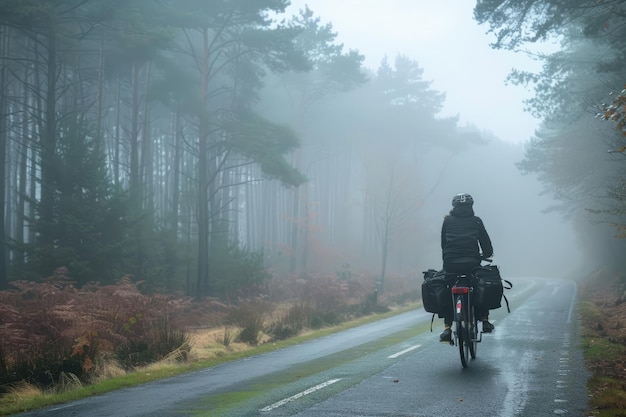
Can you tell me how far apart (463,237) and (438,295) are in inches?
40.4

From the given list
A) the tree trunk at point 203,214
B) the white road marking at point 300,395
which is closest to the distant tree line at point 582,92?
the white road marking at point 300,395

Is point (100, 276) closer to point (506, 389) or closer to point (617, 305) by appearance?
point (506, 389)

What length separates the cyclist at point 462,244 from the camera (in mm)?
9836

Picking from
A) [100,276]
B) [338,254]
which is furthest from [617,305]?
[338,254]

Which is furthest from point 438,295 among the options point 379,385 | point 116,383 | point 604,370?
point 116,383

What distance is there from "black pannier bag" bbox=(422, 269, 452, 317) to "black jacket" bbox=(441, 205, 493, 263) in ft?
1.25

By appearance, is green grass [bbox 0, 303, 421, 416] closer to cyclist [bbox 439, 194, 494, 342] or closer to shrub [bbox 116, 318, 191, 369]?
shrub [bbox 116, 318, 191, 369]

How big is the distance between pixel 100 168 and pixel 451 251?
45.0 feet

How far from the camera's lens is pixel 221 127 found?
25078 mm

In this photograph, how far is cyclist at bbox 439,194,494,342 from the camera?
9.84 meters

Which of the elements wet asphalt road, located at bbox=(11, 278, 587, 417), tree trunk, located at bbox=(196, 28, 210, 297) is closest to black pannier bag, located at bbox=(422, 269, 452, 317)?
wet asphalt road, located at bbox=(11, 278, 587, 417)

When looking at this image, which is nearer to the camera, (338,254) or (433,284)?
(433,284)

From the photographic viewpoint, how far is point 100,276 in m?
19.0

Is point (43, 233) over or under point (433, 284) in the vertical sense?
over
